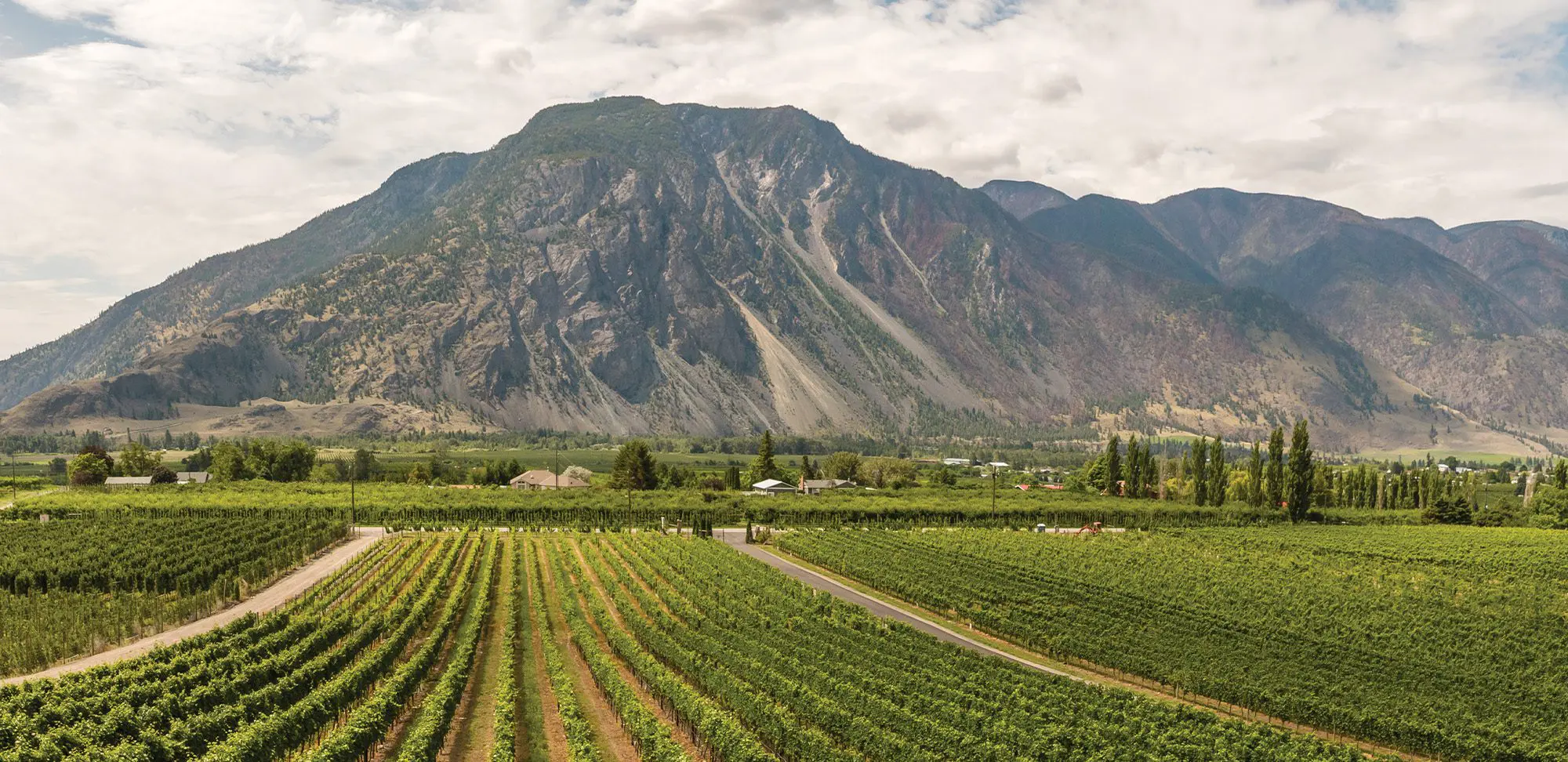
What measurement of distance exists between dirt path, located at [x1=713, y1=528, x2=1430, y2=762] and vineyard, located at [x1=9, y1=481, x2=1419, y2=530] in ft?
106

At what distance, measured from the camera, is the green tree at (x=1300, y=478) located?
454 feet

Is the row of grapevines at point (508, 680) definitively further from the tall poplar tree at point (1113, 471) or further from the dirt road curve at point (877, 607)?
the tall poplar tree at point (1113, 471)

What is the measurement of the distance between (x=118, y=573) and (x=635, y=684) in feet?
149

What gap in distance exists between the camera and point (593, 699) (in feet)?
143

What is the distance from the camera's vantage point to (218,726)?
34.8 m

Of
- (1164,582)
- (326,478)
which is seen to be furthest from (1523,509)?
(326,478)

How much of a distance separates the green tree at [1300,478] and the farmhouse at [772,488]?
224ft

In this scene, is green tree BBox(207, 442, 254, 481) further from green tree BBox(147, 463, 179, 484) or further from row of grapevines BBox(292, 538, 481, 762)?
row of grapevines BBox(292, 538, 481, 762)

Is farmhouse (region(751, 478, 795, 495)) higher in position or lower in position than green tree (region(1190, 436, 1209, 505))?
lower

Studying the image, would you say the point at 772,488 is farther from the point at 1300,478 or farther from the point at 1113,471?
the point at 1300,478

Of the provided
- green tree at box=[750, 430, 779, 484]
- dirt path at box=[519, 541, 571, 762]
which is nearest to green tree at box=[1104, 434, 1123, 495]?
green tree at box=[750, 430, 779, 484]

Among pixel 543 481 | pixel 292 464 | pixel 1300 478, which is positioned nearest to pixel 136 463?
pixel 292 464

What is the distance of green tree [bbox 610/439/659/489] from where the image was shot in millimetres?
156875

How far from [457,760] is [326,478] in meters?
146
